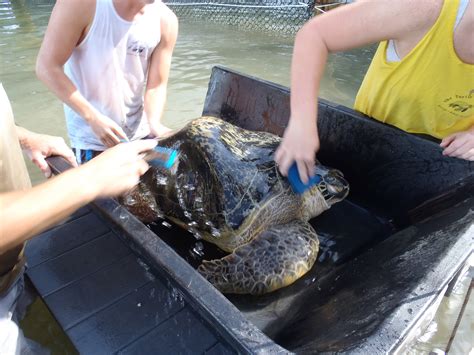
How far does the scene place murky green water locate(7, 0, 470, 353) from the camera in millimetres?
3984

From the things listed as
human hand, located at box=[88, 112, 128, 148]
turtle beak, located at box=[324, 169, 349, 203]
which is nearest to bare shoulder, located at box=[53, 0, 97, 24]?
human hand, located at box=[88, 112, 128, 148]

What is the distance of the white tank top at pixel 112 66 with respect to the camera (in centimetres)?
159

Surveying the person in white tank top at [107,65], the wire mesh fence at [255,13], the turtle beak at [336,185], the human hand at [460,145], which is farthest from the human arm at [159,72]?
the wire mesh fence at [255,13]

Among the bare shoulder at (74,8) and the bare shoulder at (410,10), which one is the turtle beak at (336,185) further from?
the bare shoulder at (74,8)

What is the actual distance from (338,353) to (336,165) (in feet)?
4.17

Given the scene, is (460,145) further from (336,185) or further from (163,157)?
(163,157)

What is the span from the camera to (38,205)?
2.52ft

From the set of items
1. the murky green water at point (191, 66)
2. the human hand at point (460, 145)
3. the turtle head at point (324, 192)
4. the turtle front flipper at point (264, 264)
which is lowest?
the murky green water at point (191, 66)

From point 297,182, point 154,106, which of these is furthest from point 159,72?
point 297,182

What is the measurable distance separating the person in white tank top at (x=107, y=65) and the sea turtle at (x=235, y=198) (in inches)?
12.5

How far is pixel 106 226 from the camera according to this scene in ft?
3.93

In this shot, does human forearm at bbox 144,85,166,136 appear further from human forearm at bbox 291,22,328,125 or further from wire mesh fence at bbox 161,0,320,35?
wire mesh fence at bbox 161,0,320,35

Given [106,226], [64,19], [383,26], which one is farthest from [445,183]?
[64,19]

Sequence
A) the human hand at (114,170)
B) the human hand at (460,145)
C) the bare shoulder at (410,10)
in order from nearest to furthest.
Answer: the human hand at (114,170) → the bare shoulder at (410,10) → the human hand at (460,145)
